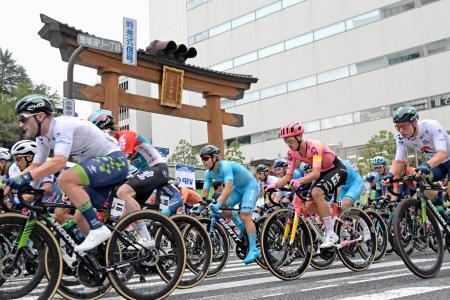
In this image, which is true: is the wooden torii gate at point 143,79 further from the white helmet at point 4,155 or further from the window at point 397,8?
the window at point 397,8

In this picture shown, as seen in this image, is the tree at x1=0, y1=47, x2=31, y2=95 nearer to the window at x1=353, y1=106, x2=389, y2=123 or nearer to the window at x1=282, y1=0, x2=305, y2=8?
the window at x1=282, y1=0, x2=305, y2=8

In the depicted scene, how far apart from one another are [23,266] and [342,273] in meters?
4.26

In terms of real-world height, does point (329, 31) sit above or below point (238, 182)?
above

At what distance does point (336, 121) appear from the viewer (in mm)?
41406

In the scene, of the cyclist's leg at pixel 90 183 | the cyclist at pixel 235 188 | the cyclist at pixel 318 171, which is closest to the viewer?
the cyclist's leg at pixel 90 183

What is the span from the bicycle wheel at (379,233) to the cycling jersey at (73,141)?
4286mm

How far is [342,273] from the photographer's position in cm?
694

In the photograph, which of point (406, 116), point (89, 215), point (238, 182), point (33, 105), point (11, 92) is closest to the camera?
point (33, 105)

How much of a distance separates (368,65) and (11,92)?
159 ft

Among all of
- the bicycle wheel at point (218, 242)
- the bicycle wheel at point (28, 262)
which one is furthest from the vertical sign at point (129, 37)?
the bicycle wheel at point (28, 262)

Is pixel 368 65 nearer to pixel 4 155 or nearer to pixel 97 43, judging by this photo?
pixel 97 43

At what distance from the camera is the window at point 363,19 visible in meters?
38.9

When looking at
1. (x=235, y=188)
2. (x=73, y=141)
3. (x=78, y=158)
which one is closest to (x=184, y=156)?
(x=235, y=188)

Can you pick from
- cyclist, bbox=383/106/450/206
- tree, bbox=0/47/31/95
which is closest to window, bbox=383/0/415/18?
cyclist, bbox=383/106/450/206
